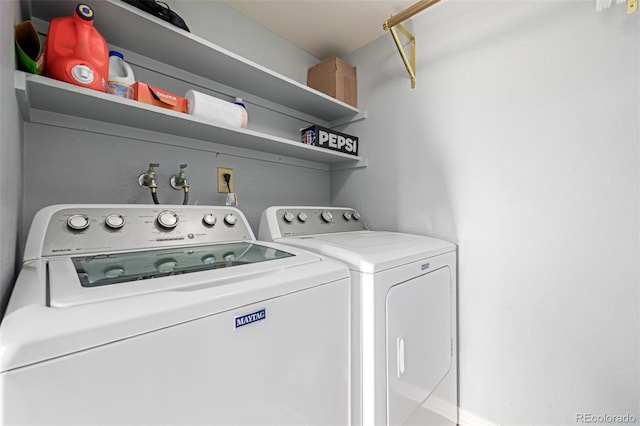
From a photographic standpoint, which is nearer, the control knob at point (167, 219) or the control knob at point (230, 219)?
the control knob at point (167, 219)

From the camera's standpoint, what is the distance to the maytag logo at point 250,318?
0.63 metres

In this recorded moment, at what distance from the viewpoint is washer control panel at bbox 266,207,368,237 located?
1.45 metres

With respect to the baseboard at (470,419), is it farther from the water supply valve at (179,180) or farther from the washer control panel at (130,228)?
the water supply valve at (179,180)

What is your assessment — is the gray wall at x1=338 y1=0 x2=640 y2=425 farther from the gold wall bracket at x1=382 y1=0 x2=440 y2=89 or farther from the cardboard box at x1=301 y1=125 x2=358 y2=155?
the cardboard box at x1=301 y1=125 x2=358 y2=155

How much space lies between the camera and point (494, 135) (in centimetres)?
142

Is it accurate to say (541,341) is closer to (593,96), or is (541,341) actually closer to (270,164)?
(593,96)

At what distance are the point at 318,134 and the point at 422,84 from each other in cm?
74

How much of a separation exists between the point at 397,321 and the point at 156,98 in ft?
4.46

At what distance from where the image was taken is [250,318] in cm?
65

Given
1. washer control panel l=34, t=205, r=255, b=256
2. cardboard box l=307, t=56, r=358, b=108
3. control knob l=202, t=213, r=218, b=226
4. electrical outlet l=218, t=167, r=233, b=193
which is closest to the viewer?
washer control panel l=34, t=205, r=255, b=256

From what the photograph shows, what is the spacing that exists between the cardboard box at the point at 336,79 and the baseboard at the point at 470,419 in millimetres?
2117

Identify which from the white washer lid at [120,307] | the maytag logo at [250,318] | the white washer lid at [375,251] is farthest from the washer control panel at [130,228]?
the maytag logo at [250,318]

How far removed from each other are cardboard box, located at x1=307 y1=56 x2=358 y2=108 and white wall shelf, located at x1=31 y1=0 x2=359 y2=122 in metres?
0.15

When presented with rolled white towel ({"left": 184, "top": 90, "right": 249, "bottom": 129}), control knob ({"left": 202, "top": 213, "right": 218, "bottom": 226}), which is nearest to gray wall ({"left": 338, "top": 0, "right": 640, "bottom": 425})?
rolled white towel ({"left": 184, "top": 90, "right": 249, "bottom": 129})
